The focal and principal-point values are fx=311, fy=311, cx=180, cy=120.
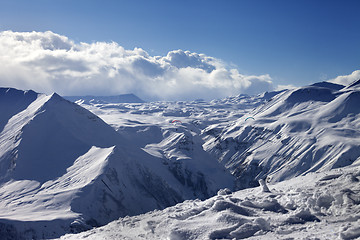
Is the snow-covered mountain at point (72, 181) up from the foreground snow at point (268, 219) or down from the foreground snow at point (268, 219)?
down

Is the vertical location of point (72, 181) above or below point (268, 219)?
below

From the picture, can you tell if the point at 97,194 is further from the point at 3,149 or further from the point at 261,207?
the point at 261,207

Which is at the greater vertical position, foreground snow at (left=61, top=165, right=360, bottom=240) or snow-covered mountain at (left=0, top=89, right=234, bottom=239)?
foreground snow at (left=61, top=165, right=360, bottom=240)

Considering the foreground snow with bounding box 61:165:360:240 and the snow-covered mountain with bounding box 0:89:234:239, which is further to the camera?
the snow-covered mountain with bounding box 0:89:234:239

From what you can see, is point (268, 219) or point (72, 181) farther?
point (72, 181)
